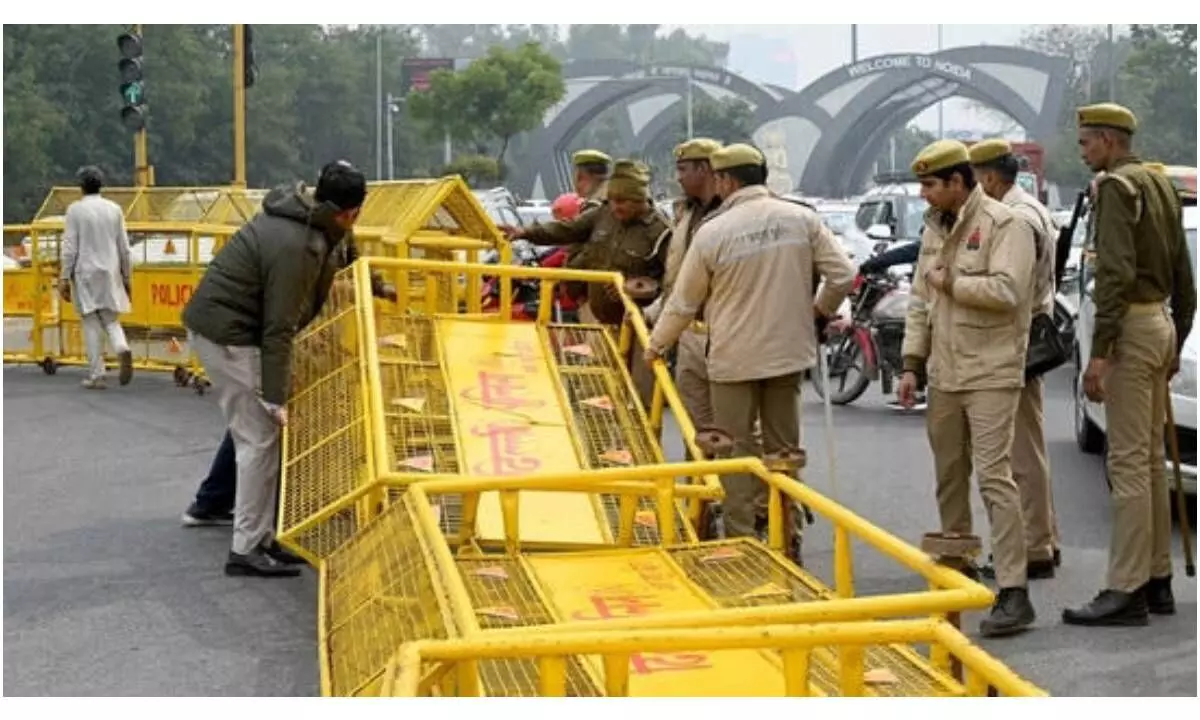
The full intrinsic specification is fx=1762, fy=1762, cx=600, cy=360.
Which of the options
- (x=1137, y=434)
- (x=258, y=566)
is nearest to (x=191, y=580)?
(x=258, y=566)

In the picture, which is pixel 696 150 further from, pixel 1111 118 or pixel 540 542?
pixel 540 542

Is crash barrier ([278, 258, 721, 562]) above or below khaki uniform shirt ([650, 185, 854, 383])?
below

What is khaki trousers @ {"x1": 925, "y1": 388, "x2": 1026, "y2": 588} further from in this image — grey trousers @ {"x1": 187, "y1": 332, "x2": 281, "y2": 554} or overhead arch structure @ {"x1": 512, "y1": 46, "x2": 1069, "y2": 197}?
overhead arch structure @ {"x1": 512, "y1": 46, "x2": 1069, "y2": 197}

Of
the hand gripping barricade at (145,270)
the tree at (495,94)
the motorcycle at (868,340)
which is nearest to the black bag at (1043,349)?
the motorcycle at (868,340)

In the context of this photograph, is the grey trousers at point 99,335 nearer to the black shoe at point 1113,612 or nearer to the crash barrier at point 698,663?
the black shoe at point 1113,612

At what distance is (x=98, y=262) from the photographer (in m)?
13.3

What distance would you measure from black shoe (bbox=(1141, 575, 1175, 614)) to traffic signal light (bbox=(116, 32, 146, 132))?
14131 mm

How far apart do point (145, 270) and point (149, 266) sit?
60 millimetres

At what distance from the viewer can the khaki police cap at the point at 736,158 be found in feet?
23.0

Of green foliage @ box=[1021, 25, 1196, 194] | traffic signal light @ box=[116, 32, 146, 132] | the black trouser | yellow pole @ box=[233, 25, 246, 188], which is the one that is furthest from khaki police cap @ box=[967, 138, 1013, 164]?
green foliage @ box=[1021, 25, 1196, 194]

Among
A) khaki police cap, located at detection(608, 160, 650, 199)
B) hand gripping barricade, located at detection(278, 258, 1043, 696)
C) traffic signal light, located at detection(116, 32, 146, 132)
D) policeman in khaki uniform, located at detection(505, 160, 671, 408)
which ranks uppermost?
traffic signal light, located at detection(116, 32, 146, 132)

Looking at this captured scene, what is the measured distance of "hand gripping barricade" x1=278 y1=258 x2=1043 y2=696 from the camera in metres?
3.80

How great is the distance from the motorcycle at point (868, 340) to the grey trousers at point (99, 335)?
5.28 m

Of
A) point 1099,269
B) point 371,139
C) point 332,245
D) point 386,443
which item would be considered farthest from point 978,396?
point 371,139
